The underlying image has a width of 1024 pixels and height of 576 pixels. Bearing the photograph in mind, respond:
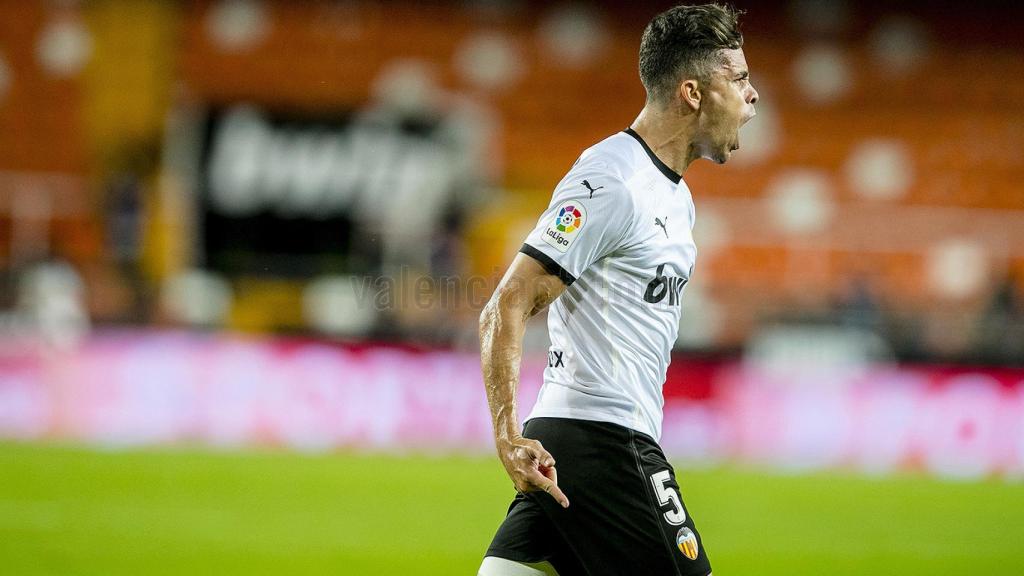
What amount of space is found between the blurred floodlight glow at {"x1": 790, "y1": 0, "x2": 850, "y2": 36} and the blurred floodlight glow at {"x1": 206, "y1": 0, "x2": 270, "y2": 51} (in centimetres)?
863

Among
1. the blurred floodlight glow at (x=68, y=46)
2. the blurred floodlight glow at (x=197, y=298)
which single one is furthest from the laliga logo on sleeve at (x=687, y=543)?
the blurred floodlight glow at (x=68, y=46)

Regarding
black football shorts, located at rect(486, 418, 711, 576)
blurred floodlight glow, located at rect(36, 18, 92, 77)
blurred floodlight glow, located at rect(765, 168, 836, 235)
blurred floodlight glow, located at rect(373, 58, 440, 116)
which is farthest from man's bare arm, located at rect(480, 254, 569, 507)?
blurred floodlight glow, located at rect(36, 18, 92, 77)

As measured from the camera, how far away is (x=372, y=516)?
31.2 feet

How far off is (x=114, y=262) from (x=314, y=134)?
5040 millimetres

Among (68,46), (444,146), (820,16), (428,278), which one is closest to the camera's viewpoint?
(428,278)

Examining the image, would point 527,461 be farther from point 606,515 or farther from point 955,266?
point 955,266

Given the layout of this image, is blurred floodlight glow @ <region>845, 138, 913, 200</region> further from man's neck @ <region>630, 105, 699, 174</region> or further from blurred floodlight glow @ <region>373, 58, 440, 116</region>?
man's neck @ <region>630, 105, 699, 174</region>

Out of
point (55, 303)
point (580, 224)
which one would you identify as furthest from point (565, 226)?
point (55, 303)

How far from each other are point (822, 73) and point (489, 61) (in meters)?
5.38

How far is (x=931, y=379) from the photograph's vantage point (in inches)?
541

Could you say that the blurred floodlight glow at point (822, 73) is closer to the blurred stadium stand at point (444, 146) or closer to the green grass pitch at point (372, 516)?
the blurred stadium stand at point (444, 146)

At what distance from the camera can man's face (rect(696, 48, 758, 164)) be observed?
3732 mm

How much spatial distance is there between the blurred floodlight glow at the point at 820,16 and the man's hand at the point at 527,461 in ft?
62.2

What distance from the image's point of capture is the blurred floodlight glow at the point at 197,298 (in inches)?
556
